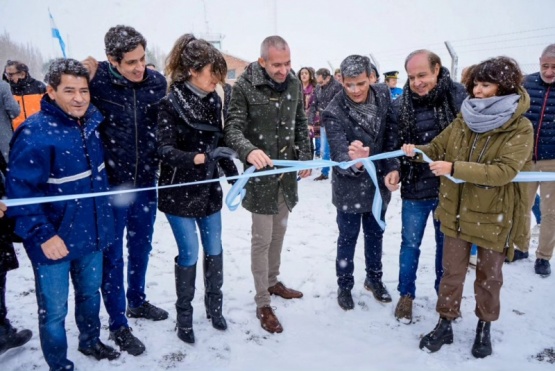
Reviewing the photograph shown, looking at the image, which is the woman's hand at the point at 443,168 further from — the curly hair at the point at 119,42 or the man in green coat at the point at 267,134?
the curly hair at the point at 119,42

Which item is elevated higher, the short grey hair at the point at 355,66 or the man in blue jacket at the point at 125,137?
the short grey hair at the point at 355,66

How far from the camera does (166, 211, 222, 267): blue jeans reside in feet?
9.57

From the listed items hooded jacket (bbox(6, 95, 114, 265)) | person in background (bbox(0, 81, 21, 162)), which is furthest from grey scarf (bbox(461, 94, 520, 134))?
person in background (bbox(0, 81, 21, 162))

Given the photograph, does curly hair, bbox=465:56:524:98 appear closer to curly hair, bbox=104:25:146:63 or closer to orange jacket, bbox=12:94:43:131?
curly hair, bbox=104:25:146:63

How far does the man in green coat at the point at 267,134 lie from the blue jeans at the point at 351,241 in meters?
0.56

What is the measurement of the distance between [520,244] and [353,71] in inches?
73.7

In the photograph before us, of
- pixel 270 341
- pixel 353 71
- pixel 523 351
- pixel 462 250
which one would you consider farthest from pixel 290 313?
pixel 353 71

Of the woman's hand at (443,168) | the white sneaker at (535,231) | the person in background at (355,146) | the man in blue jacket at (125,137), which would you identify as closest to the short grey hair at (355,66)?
the person in background at (355,146)

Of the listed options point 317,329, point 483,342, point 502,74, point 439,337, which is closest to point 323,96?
point 502,74

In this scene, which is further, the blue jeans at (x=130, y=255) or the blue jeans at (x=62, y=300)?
the blue jeans at (x=130, y=255)

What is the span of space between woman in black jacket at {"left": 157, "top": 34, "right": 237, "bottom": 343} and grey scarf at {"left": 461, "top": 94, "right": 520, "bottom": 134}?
5.80 ft

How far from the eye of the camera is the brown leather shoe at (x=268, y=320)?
3258mm

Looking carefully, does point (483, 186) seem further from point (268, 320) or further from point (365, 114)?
point (268, 320)

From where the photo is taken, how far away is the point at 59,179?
2.39 meters
